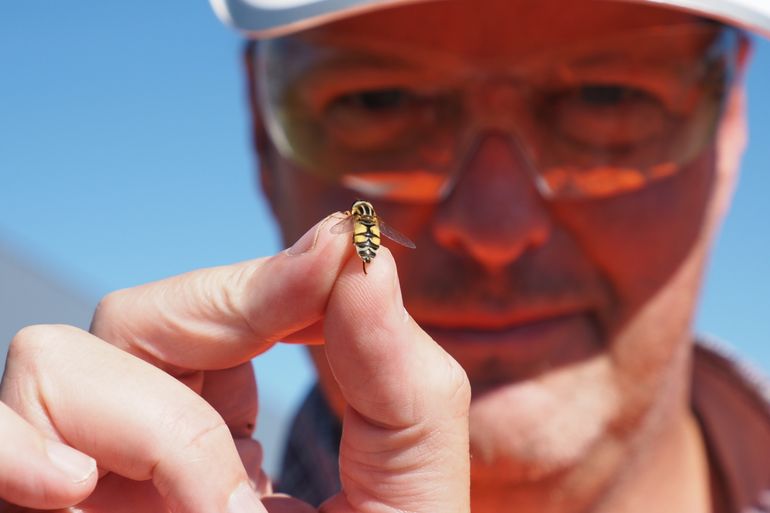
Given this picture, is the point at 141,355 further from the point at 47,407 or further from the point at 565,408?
the point at 565,408

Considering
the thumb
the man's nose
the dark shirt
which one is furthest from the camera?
the dark shirt

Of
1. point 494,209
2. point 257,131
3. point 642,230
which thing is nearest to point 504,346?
point 494,209

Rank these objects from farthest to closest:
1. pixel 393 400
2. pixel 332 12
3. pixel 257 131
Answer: pixel 257 131 → pixel 332 12 → pixel 393 400

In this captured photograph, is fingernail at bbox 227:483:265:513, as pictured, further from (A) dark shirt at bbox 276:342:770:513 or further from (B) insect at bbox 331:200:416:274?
(A) dark shirt at bbox 276:342:770:513

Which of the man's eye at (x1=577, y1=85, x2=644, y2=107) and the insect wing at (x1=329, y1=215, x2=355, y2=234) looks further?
the man's eye at (x1=577, y1=85, x2=644, y2=107)

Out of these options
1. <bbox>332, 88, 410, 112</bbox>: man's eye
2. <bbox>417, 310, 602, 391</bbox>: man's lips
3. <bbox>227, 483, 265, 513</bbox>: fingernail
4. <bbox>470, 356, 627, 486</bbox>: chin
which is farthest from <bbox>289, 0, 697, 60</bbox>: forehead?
<bbox>227, 483, 265, 513</bbox>: fingernail

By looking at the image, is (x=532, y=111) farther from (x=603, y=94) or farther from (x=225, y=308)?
(x=225, y=308)

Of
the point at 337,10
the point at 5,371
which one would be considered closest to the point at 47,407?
the point at 5,371

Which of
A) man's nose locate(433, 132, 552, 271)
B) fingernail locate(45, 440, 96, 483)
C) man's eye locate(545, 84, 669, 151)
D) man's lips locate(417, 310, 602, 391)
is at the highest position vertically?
fingernail locate(45, 440, 96, 483)
